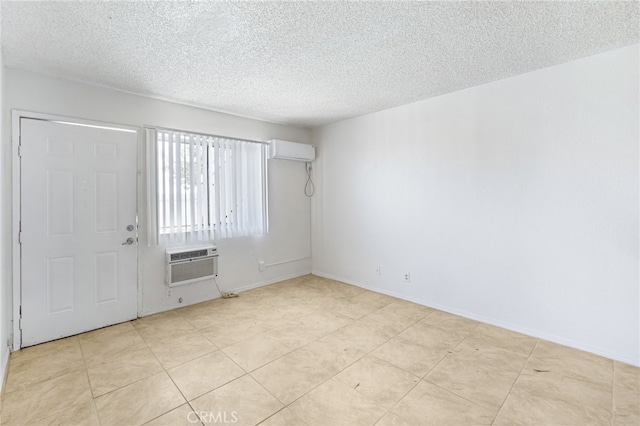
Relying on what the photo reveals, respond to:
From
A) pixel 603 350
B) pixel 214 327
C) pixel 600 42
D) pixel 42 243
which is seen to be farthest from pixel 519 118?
pixel 42 243

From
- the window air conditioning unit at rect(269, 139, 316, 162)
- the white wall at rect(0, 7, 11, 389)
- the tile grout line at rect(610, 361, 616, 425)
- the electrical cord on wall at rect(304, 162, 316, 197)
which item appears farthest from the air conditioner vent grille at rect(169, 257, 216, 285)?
the tile grout line at rect(610, 361, 616, 425)

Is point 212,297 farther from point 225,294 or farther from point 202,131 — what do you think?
point 202,131

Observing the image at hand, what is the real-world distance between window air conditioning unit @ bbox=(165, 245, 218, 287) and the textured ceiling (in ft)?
6.29

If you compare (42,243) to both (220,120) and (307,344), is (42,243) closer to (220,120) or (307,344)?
(220,120)

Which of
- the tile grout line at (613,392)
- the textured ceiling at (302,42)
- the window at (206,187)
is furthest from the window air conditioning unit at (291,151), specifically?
the tile grout line at (613,392)

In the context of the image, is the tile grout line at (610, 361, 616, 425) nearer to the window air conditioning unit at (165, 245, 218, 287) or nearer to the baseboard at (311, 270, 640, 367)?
the baseboard at (311, 270, 640, 367)

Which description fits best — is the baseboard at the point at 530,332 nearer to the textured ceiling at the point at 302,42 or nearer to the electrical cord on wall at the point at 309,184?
the electrical cord on wall at the point at 309,184

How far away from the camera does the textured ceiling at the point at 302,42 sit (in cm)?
189

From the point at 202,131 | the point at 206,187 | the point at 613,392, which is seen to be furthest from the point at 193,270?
the point at 613,392

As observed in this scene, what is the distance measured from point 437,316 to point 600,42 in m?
2.93

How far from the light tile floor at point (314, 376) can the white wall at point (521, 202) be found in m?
0.37

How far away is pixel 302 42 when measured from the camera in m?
2.27

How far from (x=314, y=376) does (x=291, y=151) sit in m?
3.31

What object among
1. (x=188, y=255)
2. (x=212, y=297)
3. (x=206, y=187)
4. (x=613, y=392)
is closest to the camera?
(x=613, y=392)
